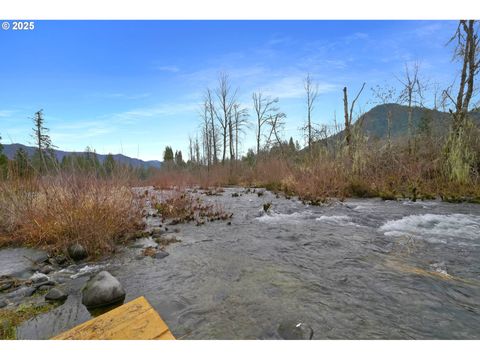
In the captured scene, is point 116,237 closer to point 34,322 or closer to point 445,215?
point 34,322

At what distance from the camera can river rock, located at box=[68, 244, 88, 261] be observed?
A: 390cm

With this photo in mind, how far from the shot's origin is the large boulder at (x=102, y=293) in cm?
255

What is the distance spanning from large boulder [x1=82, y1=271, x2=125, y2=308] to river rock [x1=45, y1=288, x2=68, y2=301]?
0.32 metres

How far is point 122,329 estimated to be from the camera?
6.03 feet

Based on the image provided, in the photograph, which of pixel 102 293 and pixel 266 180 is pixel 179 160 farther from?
pixel 102 293

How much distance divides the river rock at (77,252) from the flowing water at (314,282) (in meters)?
0.43

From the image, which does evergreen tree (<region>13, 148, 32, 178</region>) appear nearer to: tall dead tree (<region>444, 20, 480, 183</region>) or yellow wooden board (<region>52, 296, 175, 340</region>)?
yellow wooden board (<region>52, 296, 175, 340</region>)

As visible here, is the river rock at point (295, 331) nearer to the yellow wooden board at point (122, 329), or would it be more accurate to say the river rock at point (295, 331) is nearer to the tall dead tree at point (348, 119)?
the yellow wooden board at point (122, 329)

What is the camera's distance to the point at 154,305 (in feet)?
8.30

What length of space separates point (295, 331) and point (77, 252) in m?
3.79

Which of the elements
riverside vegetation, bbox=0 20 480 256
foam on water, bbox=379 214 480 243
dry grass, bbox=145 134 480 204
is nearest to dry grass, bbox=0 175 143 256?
riverside vegetation, bbox=0 20 480 256

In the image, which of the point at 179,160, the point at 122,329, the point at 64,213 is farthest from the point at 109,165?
the point at 179,160
